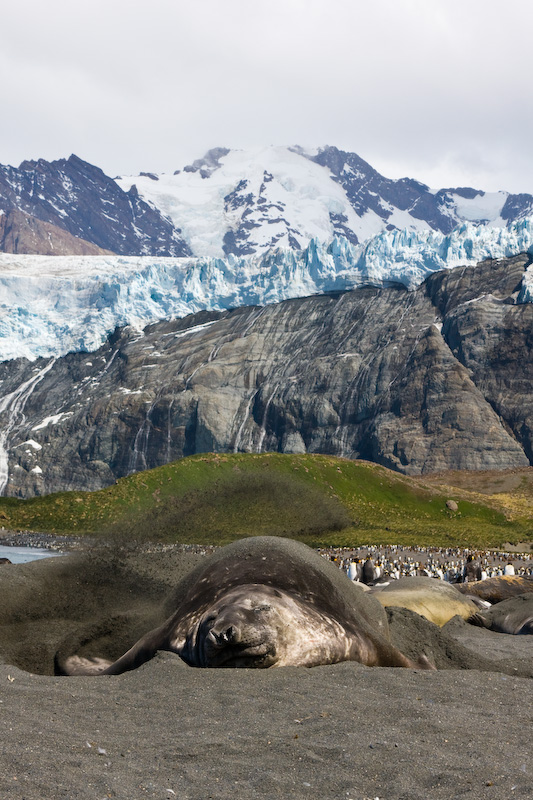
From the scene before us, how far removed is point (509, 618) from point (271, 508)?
43448 mm

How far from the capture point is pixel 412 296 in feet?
516

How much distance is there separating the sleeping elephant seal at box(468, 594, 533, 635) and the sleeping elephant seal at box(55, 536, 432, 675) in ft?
26.6

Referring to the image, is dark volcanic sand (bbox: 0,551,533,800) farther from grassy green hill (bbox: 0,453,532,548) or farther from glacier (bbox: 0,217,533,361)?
glacier (bbox: 0,217,533,361)

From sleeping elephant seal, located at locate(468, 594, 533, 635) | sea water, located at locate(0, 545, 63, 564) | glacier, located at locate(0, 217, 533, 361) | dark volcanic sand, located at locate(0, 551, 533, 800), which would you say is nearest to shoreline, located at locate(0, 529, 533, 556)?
sea water, located at locate(0, 545, 63, 564)

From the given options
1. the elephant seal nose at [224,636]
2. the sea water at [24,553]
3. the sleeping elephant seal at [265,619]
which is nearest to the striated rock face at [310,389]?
the sea water at [24,553]

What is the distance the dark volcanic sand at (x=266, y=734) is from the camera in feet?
15.8

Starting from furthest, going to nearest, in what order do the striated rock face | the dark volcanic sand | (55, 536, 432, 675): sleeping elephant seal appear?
the striated rock face < (55, 536, 432, 675): sleeping elephant seal < the dark volcanic sand

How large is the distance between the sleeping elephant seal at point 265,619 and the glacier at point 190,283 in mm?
150772

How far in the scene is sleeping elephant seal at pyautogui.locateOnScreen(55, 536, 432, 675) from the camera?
7.79 metres

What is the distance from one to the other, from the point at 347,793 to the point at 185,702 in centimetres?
229

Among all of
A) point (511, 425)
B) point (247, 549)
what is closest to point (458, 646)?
point (247, 549)

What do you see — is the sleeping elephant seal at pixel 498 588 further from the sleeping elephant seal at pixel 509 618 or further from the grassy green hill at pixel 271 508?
the grassy green hill at pixel 271 508

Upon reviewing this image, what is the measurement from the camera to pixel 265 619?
7828 millimetres

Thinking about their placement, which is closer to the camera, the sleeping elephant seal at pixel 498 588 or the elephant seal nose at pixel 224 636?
the elephant seal nose at pixel 224 636
